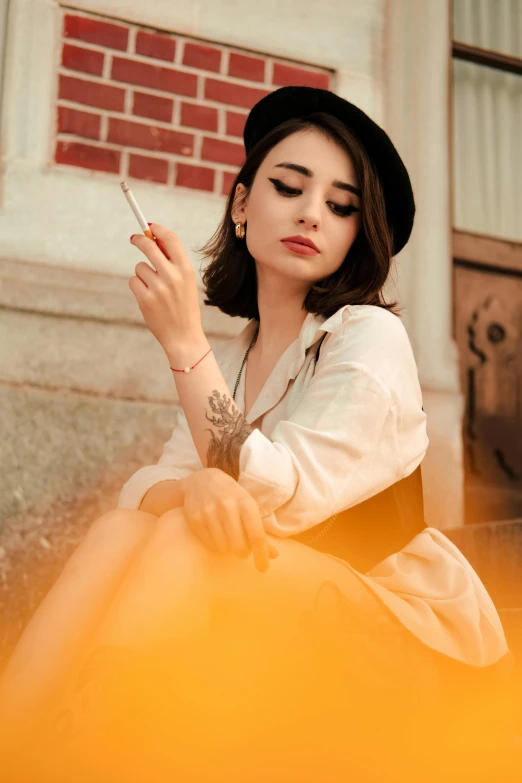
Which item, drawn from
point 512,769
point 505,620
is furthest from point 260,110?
point 512,769

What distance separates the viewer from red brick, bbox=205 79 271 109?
3.22 metres

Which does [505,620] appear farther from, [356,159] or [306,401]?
[356,159]

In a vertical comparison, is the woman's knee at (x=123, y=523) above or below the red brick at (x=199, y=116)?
below

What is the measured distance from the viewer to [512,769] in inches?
55.2

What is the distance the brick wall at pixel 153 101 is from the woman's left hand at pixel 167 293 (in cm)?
141

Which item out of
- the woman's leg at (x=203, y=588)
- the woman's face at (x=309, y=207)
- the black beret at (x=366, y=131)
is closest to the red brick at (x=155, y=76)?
the black beret at (x=366, y=131)

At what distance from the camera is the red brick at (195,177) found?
316 cm

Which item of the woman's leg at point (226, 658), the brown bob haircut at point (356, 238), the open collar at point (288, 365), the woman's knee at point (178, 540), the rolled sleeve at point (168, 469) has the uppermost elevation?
the brown bob haircut at point (356, 238)

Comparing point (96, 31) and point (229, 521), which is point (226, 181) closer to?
point (96, 31)

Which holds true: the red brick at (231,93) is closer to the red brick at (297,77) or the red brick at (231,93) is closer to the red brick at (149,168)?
the red brick at (297,77)

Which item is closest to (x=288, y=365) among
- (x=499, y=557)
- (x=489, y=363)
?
(x=499, y=557)

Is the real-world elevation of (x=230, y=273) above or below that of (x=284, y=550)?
above

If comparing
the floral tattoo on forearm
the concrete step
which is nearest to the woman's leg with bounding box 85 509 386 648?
the floral tattoo on forearm

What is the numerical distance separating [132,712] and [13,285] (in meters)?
1.82
